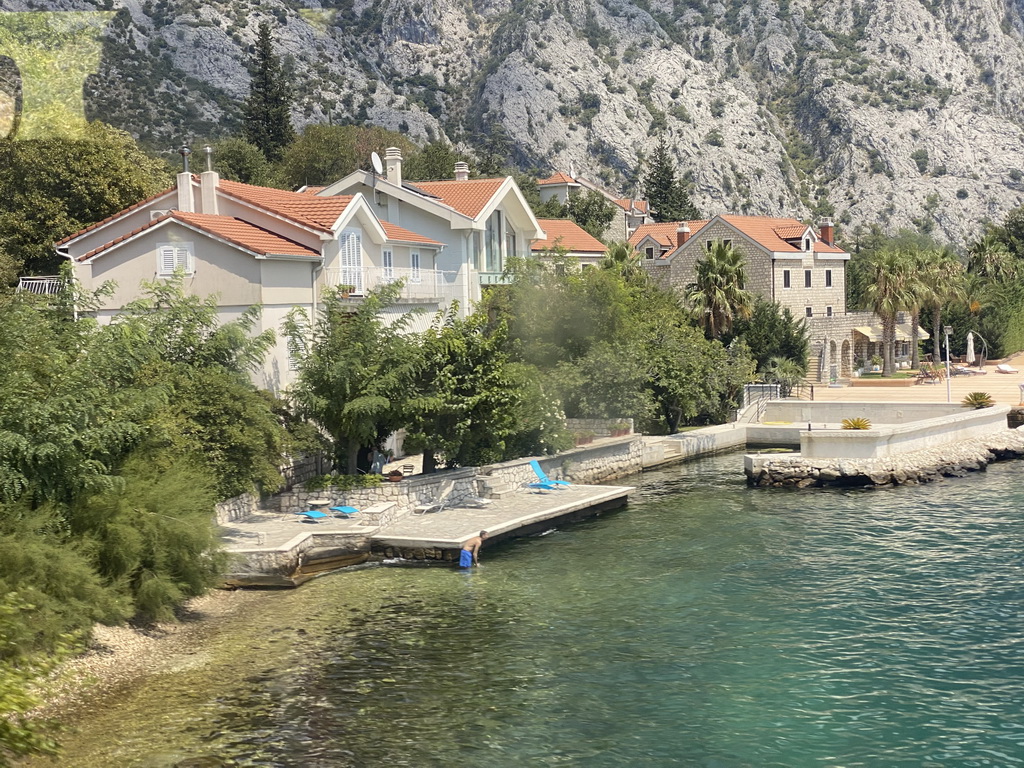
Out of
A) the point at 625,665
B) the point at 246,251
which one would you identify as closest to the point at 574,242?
the point at 246,251

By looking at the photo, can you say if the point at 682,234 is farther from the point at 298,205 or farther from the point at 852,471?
the point at 298,205

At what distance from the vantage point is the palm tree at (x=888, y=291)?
239ft

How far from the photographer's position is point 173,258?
119ft

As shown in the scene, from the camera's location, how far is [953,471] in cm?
4559

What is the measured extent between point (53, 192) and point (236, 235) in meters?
16.8

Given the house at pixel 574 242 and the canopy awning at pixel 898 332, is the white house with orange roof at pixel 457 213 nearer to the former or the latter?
the house at pixel 574 242

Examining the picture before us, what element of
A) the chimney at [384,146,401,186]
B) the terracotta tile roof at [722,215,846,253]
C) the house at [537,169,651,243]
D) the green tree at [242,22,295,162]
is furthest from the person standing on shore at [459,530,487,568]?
the house at [537,169,651,243]

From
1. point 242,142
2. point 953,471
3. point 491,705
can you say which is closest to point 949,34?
point 242,142

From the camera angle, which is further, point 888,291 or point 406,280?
point 888,291

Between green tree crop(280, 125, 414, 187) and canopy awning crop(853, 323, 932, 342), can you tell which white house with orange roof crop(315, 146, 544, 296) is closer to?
green tree crop(280, 125, 414, 187)

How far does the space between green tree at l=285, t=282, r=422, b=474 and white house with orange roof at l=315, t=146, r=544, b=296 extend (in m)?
13.9

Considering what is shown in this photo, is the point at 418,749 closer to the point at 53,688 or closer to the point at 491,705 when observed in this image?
the point at 491,705

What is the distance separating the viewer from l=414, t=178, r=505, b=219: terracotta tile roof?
5143cm

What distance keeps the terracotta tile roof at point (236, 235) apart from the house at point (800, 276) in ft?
134
